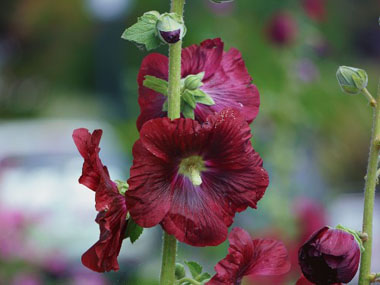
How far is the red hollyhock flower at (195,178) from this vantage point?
629 mm

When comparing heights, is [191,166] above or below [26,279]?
above

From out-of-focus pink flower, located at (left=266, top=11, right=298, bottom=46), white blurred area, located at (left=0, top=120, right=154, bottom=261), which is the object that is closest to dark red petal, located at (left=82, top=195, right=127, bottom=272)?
white blurred area, located at (left=0, top=120, right=154, bottom=261)

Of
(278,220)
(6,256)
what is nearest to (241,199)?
(6,256)

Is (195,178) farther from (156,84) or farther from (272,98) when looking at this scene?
(272,98)

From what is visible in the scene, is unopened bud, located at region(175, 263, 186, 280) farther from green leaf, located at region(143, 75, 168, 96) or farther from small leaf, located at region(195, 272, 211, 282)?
green leaf, located at region(143, 75, 168, 96)

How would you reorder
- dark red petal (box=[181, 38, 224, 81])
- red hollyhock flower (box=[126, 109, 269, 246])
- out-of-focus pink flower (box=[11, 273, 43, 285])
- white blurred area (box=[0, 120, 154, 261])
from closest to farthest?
red hollyhock flower (box=[126, 109, 269, 246]) → dark red petal (box=[181, 38, 224, 81]) → out-of-focus pink flower (box=[11, 273, 43, 285]) → white blurred area (box=[0, 120, 154, 261])

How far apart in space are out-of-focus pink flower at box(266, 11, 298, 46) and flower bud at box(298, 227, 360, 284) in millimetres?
2070

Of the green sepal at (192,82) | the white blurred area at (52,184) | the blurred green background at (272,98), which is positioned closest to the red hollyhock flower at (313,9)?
the blurred green background at (272,98)

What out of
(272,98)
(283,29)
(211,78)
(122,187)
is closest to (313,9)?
(283,29)

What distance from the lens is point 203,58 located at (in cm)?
74

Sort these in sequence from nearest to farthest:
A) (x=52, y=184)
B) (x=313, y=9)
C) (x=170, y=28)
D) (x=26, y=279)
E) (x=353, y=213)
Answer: (x=170, y=28) → (x=26, y=279) → (x=313, y=9) → (x=52, y=184) → (x=353, y=213)

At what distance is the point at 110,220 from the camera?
646 mm

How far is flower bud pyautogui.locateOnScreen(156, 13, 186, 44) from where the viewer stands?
2.07 ft

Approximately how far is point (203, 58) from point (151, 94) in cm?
6
